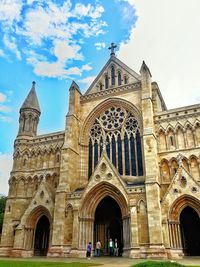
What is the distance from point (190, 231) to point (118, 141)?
10569 millimetres

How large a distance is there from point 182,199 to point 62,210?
1019 centimetres

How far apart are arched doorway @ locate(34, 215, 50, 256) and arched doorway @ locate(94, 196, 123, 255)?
5.65m

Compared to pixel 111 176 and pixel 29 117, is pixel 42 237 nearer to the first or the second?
pixel 111 176

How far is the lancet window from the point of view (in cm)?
2638

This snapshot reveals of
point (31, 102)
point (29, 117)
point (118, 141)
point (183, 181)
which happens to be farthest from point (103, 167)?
point (31, 102)

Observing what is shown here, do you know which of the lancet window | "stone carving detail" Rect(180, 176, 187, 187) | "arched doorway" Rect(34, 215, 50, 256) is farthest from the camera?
"arched doorway" Rect(34, 215, 50, 256)

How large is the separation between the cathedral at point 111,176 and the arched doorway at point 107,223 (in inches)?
3.5

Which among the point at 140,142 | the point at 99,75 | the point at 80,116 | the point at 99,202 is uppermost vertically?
the point at 99,75

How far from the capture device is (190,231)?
24094mm

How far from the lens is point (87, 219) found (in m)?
23.4

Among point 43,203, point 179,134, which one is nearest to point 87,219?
point 43,203

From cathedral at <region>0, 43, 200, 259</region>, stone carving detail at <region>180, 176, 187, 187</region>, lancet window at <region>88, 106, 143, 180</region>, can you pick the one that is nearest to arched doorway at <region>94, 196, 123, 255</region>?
cathedral at <region>0, 43, 200, 259</region>

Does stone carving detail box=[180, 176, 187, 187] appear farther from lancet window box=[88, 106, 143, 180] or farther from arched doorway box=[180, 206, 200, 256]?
lancet window box=[88, 106, 143, 180]

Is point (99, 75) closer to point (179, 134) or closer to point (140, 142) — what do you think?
point (140, 142)
